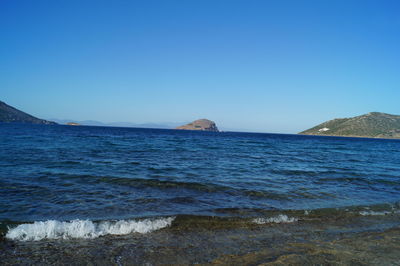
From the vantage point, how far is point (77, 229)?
20.4ft

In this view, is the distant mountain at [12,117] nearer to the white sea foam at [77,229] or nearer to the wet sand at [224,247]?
the white sea foam at [77,229]

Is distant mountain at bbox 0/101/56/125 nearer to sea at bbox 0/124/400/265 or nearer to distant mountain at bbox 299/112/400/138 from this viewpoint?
sea at bbox 0/124/400/265

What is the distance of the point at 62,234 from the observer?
6.05 metres

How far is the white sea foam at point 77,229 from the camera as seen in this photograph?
5879mm

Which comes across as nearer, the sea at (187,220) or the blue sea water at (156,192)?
the sea at (187,220)

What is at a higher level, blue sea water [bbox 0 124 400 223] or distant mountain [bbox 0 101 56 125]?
distant mountain [bbox 0 101 56 125]

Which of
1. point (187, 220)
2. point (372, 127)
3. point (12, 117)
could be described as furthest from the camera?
point (12, 117)

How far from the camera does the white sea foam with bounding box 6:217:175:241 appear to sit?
19.3ft

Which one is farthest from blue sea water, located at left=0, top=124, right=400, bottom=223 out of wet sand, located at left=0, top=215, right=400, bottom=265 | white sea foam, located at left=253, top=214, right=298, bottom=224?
wet sand, located at left=0, top=215, right=400, bottom=265

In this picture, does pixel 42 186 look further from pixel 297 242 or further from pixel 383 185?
pixel 383 185

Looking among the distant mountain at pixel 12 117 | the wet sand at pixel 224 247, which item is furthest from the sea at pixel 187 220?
the distant mountain at pixel 12 117

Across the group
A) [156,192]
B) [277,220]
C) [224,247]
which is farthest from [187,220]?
[156,192]

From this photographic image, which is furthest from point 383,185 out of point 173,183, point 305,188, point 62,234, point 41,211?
point 41,211

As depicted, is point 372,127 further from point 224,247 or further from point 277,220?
point 224,247
